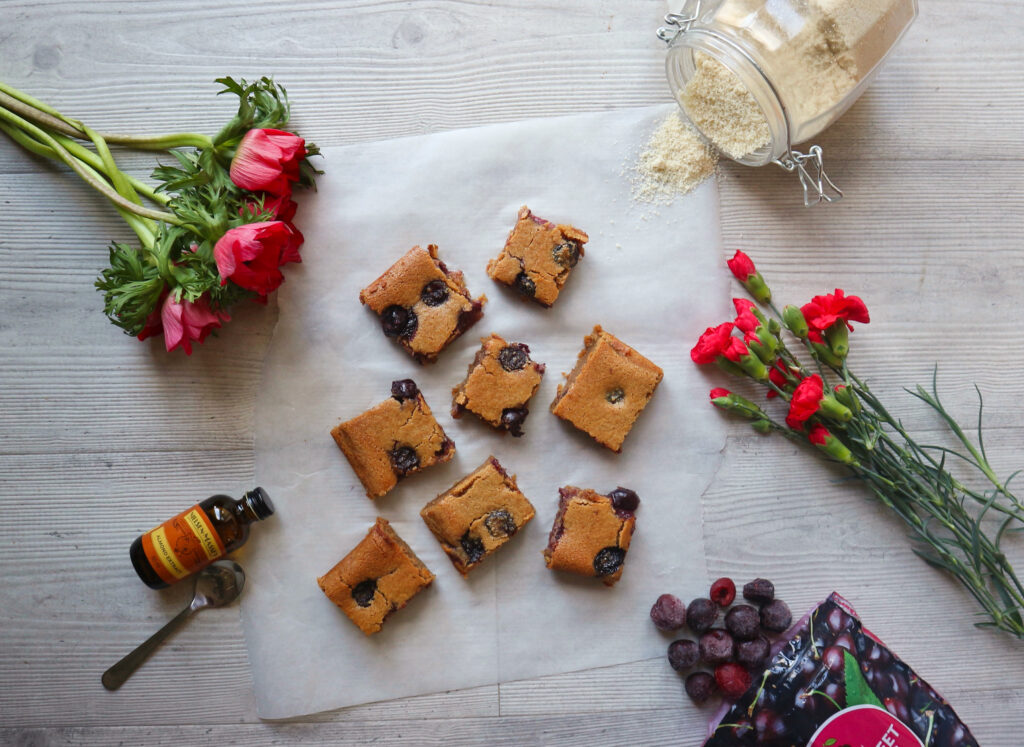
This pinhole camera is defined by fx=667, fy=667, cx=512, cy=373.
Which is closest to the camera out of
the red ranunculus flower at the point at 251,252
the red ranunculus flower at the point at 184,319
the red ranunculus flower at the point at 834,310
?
the red ranunculus flower at the point at 251,252

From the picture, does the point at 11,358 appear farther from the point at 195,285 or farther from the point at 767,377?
the point at 767,377

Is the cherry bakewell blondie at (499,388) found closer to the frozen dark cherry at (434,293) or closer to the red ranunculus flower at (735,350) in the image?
the frozen dark cherry at (434,293)

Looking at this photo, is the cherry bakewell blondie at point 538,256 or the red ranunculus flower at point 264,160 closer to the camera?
the red ranunculus flower at point 264,160

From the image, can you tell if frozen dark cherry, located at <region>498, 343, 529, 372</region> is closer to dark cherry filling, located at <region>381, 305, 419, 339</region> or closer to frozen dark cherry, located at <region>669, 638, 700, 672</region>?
dark cherry filling, located at <region>381, 305, 419, 339</region>

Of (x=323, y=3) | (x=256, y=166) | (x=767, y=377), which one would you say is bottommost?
(x=767, y=377)

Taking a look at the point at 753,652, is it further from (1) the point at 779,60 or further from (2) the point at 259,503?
(1) the point at 779,60

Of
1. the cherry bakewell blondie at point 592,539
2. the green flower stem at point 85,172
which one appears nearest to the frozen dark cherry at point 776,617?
the cherry bakewell blondie at point 592,539


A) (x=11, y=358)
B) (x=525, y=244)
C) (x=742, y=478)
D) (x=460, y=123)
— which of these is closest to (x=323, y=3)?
(x=460, y=123)
